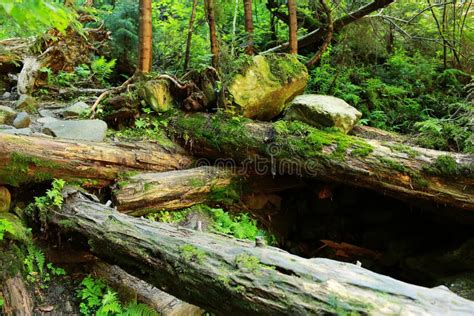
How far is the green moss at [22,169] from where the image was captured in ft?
14.8

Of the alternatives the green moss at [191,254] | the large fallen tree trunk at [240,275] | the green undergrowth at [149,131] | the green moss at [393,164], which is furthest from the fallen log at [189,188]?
the green moss at [191,254]

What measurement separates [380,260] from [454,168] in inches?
93.2

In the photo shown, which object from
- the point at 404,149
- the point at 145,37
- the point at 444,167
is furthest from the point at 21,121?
the point at 444,167

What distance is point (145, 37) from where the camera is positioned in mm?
6699

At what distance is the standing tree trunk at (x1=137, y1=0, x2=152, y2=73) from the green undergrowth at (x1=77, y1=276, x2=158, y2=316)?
402 centimetres

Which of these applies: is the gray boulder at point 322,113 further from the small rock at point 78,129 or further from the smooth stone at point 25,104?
the smooth stone at point 25,104

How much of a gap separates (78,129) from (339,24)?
6537mm

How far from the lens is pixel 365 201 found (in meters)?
6.73

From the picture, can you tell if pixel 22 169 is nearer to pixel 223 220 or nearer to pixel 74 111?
pixel 74 111

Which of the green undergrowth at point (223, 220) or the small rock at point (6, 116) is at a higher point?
the small rock at point (6, 116)

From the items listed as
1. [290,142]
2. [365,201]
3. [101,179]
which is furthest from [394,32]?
[101,179]

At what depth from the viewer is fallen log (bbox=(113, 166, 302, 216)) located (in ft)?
17.1

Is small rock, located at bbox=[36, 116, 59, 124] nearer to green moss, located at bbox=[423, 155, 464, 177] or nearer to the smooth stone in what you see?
the smooth stone

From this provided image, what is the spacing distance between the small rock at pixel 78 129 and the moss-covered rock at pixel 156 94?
0.96 metres
